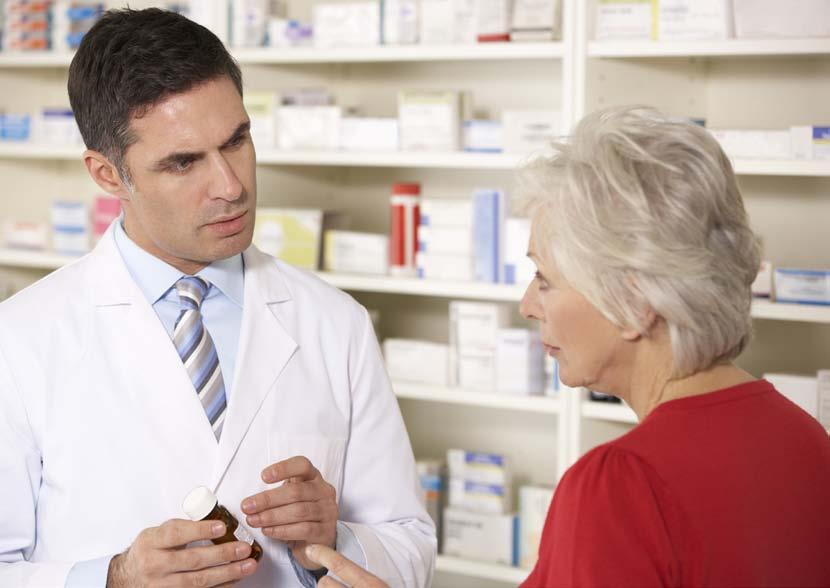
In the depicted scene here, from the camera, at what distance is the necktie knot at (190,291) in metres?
1.55

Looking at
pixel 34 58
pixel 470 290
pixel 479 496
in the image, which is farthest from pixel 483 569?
pixel 34 58

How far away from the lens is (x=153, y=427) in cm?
146

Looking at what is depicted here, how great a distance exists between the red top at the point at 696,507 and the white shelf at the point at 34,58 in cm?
255

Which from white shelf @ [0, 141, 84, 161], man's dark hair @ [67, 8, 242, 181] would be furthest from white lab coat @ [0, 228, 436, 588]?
white shelf @ [0, 141, 84, 161]

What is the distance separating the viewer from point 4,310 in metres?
1.48

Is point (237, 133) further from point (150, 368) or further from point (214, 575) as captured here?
point (214, 575)

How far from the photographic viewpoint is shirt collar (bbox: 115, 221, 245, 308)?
155 cm

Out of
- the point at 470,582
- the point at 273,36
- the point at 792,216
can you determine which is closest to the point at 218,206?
the point at 273,36

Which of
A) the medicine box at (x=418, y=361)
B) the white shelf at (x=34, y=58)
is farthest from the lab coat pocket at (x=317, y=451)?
the white shelf at (x=34, y=58)

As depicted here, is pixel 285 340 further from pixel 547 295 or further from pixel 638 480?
pixel 638 480

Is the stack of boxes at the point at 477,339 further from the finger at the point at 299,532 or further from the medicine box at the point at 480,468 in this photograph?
the finger at the point at 299,532

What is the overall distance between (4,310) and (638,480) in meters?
0.96

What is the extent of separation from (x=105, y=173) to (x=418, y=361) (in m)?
1.32

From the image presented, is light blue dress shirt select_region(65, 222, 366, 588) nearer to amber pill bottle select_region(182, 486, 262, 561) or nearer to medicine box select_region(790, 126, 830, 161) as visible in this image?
amber pill bottle select_region(182, 486, 262, 561)
